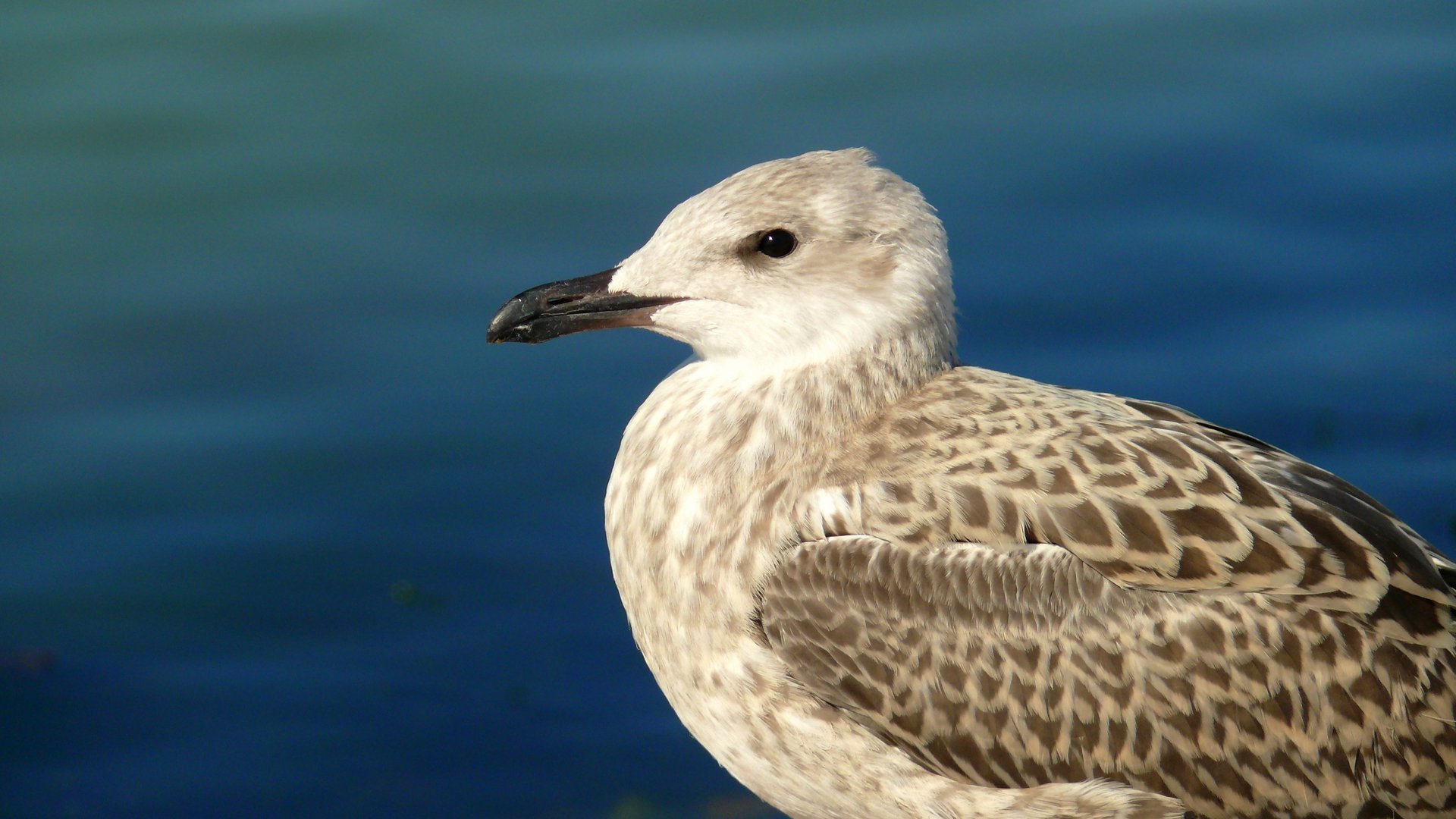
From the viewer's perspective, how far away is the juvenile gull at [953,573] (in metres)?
4.06

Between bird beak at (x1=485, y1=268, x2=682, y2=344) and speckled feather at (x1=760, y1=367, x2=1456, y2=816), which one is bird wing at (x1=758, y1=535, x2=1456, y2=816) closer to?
speckled feather at (x1=760, y1=367, x2=1456, y2=816)

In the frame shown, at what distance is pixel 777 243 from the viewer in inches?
172

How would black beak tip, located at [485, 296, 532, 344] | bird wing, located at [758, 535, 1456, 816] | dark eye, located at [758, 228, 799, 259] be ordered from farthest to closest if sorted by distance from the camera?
black beak tip, located at [485, 296, 532, 344] → dark eye, located at [758, 228, 799, 259] → bird wing, located at [758, 535, 1456, 816]

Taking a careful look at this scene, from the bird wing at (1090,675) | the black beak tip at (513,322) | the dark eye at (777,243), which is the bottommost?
the bird wing at (1090,675)

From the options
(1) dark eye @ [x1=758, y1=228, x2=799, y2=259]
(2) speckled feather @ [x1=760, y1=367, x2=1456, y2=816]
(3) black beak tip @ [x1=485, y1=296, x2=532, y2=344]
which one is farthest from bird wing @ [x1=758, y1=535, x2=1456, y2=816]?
(3) black beak tip @ [x1=485, y1=296, x2=532, y2=344]

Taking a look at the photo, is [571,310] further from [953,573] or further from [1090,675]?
[1090,675]

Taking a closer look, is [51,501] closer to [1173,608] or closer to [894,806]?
[894,806]

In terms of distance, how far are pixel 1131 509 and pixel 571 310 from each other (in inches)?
58.3

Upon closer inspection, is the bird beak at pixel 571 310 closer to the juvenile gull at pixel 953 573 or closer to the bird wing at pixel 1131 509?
the juvenile gull at pixel 953 573

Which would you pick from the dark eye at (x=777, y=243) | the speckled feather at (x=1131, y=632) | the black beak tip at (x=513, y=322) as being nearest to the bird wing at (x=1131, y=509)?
the speckled feather at (x=1131, y=632)

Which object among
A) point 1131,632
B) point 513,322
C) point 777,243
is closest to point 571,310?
point 513,322

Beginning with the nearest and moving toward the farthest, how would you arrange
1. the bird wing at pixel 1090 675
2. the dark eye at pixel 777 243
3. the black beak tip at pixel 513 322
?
the bird wing at pixel 1090 675, the dark eye at pixel 777 243, the black beak tip at pixel 513 322

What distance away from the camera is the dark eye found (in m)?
4.35

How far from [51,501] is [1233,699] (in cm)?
487
